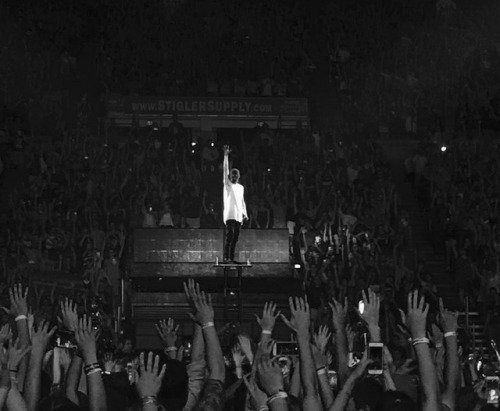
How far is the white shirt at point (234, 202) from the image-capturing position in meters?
19.6

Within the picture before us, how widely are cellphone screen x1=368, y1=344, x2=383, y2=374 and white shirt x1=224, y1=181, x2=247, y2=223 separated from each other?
39.7 ft

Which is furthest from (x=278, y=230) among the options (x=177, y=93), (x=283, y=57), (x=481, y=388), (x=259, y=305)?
(x=481, y=388)

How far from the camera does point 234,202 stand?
19.9 m

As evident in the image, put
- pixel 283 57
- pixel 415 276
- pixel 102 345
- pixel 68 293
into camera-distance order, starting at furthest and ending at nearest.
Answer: pixel 283 57, pixel 415 276, pixel 68 293, pixel 102 345

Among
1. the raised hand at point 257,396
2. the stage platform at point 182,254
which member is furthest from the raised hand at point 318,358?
the stage platform at point 182,254

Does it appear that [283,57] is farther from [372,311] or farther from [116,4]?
[372,311]

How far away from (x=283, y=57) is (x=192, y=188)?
10.9 meters

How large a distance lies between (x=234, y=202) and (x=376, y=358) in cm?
1268

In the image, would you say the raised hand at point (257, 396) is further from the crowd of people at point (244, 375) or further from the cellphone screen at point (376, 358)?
the cellphone screen at point (376, 358)

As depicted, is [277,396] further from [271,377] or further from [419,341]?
[419,341]

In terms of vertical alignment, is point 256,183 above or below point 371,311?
above

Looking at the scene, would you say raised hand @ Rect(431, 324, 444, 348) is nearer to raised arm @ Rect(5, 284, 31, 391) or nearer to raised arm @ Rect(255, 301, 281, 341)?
raised arm @ Rect(255, 301, 281, 341)

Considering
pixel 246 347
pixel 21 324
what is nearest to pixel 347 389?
pixel 21 324

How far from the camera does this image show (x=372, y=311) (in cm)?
743
